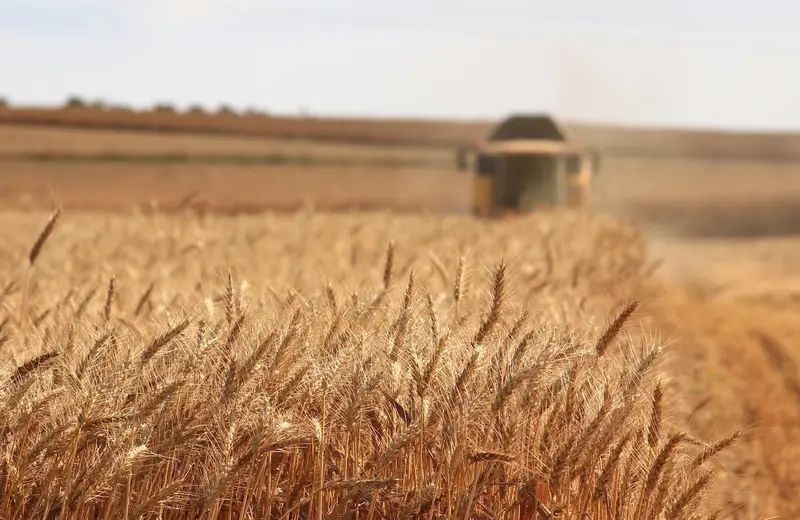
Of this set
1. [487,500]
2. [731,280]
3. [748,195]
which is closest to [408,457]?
[487,500]

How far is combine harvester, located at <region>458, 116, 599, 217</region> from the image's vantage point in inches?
752

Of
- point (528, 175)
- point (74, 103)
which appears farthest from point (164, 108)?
point (528, 175)

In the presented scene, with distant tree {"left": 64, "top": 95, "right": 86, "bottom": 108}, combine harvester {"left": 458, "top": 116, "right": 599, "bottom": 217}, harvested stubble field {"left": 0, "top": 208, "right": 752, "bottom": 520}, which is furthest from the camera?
distant tree {"left": 64, "top": 95, "right": 86, "bottom": 108}

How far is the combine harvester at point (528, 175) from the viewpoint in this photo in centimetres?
1909

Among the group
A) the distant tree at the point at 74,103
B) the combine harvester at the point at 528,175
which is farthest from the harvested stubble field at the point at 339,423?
the distant tree at the point at 74,103

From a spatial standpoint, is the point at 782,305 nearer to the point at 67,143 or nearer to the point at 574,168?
the point at 574,168

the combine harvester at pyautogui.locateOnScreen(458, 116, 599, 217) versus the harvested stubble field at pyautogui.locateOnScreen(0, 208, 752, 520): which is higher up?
the harvested stubble field at pyautogui.locateOnScreen(0, 208, 752, 520)

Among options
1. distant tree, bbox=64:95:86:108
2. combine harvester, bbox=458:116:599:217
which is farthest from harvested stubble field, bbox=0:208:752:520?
distant tree, bbox=64:95:86:108

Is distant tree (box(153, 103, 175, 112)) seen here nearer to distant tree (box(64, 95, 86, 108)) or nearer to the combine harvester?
distant tree (box(64, 95, 86, 108))

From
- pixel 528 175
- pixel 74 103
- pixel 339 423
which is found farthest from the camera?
pixel 74 103

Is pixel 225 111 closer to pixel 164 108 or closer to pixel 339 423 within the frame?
pixel 164 108

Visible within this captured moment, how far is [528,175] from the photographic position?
19.1 m

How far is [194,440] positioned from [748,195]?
1890 inches

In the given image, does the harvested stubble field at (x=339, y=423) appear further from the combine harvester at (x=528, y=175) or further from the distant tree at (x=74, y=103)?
the distant tree at (x=74, y=103)
